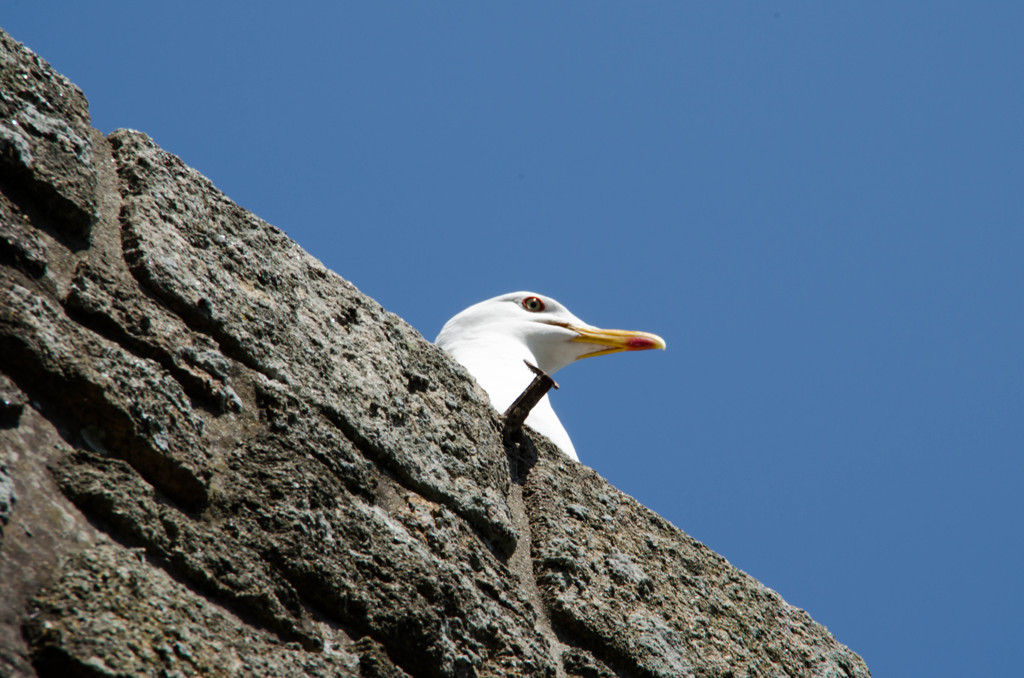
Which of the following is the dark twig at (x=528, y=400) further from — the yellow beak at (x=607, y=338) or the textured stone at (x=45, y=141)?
the yellow beak at (x=607, y=338)

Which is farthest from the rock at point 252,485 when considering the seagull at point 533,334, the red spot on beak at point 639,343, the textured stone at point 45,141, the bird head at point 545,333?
the bird head at point 545,333

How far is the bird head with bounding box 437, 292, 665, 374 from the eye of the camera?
5707 millimetres

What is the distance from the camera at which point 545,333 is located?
19.1 feet

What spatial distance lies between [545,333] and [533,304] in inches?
12.1

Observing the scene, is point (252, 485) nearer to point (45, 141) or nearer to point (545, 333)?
point (45, 141)

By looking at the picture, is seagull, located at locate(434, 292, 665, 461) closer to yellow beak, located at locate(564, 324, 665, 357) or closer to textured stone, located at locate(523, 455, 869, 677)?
yellow beak, located at locate(564, 324, 665, 357)

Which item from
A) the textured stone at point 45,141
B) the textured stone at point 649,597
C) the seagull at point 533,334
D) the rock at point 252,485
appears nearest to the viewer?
the rock at point 252,485

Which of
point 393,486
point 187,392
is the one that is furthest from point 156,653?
point 393,486

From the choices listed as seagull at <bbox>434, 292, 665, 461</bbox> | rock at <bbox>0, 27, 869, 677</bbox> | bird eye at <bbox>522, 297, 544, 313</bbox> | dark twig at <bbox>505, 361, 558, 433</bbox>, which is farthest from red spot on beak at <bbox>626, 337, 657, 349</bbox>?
dark twig at <bbox>505, 361, 558, 433</bbox>

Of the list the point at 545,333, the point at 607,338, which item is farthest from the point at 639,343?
the point at 545,333

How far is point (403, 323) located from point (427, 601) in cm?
70

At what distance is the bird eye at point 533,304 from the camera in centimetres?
605

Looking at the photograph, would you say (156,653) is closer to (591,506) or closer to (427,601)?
(427,601)

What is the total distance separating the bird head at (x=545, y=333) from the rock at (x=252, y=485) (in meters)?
3.41
